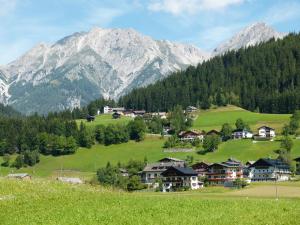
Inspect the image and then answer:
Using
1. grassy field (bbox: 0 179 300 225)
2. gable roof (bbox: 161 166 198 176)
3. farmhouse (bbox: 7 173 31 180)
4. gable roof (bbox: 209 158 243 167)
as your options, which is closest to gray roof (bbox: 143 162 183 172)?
gable roof (bbox: 161 166 198 176)

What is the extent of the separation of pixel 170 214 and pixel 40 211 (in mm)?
8865

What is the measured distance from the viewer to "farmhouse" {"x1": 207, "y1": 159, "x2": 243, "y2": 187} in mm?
160262

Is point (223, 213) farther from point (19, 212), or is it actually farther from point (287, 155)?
point (287, 155)

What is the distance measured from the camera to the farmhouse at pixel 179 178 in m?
144

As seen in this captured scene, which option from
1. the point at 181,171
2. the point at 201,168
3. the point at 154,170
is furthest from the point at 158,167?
the point at 181,171

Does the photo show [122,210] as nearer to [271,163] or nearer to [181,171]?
[181,171]

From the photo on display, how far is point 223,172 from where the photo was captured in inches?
6329

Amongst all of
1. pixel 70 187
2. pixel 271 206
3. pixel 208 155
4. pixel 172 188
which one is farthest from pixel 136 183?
pixel 271 206

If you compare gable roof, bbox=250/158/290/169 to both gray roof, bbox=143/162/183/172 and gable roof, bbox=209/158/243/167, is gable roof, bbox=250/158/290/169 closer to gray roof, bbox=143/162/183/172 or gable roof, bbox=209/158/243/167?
gable roof, bbox=209/158/243/167

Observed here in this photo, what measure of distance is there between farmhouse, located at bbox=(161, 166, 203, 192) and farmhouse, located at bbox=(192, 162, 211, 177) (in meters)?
11.6

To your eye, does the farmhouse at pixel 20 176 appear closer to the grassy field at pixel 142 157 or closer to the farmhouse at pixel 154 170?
the farmhouse at pixel 154 170

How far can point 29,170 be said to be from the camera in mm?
187875

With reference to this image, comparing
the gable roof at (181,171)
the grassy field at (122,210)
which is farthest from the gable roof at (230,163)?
the grassy field at (122,210)

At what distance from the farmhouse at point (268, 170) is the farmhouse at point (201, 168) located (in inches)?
596
